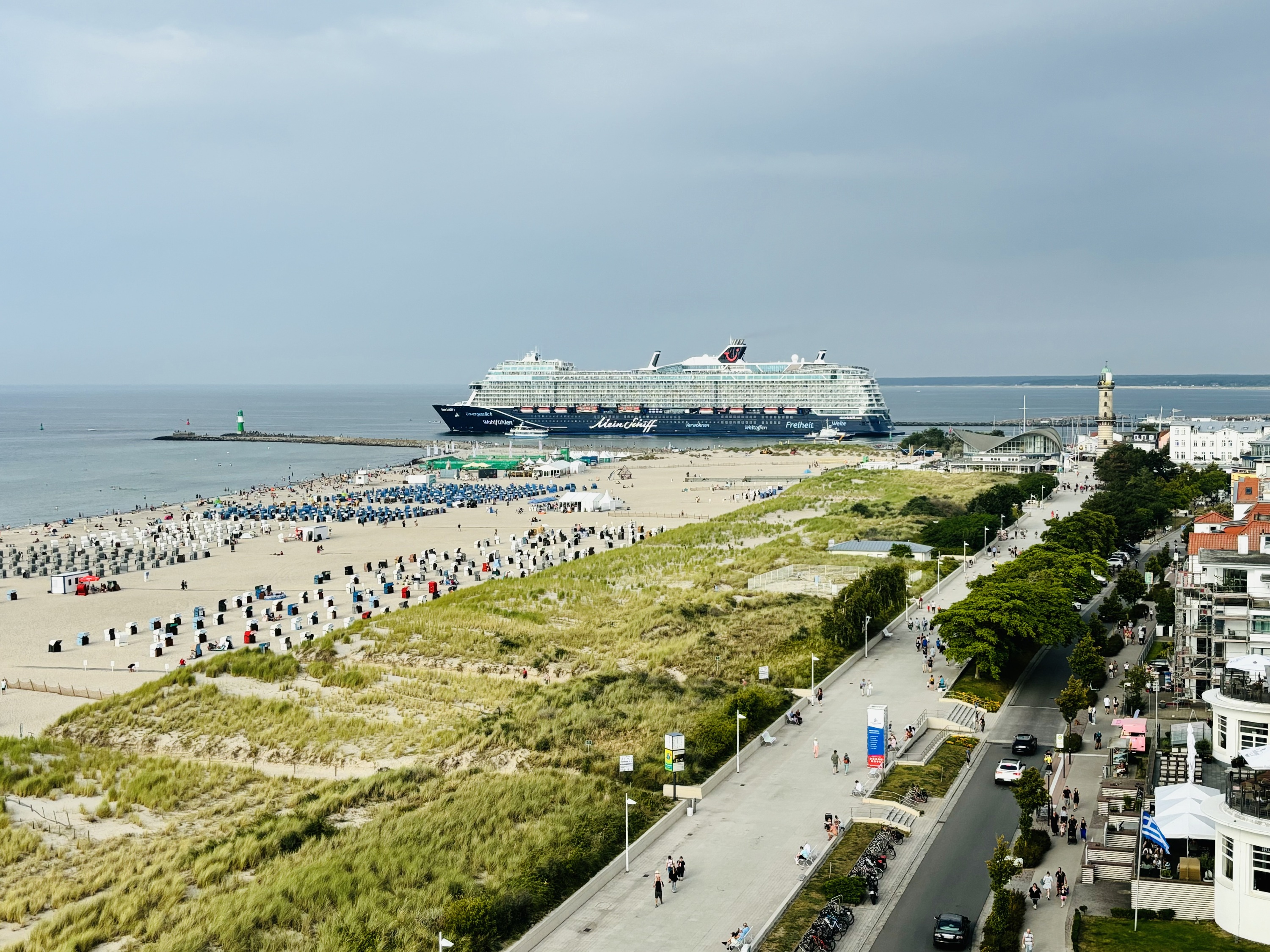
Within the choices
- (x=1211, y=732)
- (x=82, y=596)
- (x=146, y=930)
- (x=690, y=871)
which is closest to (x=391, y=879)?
(x=146, y=930)

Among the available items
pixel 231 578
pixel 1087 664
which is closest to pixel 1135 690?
pixel 1087 664

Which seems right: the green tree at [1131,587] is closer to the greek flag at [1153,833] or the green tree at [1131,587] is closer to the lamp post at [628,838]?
the greek flag at [1153,833]

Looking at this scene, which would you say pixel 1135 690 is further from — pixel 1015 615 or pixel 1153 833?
pixel 1153 833

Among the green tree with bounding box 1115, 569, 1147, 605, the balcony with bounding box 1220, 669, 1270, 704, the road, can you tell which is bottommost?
the road

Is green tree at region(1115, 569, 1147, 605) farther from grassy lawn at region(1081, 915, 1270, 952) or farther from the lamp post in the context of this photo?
the lamp post

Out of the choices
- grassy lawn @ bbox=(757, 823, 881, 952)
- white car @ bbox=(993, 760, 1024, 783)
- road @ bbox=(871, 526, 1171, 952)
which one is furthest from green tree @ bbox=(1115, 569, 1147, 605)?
grassy lawn @ bbox=(757, 823, 881, 952)

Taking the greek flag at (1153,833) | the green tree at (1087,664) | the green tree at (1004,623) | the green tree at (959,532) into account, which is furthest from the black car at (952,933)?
the green tree at (959,532)
